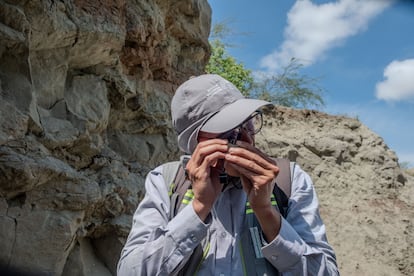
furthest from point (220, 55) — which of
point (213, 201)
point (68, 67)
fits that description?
point (213, 201)

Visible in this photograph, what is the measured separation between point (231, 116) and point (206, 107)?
0.13 m

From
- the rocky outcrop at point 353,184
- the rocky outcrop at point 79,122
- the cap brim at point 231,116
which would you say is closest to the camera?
the cap brim at point 231,116

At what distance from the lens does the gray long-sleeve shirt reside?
160cm

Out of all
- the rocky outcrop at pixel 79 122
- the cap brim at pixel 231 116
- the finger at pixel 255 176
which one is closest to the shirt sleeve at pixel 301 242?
the finger at pixel 255 176

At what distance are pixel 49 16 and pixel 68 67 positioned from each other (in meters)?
0.63

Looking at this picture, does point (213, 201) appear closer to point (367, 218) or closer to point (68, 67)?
point (68, 67)

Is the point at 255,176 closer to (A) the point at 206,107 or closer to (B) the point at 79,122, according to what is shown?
(A) the point at 206,107

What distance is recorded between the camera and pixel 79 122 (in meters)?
4.48

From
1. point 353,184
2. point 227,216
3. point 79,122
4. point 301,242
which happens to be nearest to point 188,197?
point 227,216

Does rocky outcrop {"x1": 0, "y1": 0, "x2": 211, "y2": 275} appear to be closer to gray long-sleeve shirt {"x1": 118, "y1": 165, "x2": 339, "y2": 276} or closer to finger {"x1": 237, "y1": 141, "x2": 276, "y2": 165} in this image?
gray long-sleeve shirt {"x1": 118, "y1": 165, "x2": 339, "y2": 276}

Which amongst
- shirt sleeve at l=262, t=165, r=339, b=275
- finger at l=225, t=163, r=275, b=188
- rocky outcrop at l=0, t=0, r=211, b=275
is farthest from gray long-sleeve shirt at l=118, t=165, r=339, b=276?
rocky outcrop at l=0, t=0, r=211, b=275

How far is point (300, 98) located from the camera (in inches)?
613

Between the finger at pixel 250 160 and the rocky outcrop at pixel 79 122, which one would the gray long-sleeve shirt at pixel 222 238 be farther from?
the rocky outcrop at pixel 79 122

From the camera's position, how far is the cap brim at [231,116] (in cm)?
169
